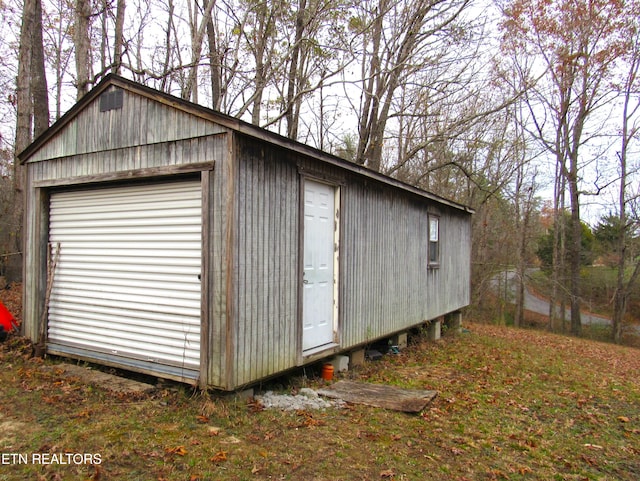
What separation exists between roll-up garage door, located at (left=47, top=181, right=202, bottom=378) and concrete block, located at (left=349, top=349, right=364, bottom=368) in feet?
9.23

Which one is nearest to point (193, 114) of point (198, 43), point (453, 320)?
point (198, 43)

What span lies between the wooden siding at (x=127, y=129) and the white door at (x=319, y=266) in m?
1.60

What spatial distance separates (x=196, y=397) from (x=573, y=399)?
4963mm

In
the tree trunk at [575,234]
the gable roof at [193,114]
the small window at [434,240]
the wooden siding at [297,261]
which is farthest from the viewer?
the tree trunk at [575,234]

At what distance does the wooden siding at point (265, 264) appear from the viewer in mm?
4473

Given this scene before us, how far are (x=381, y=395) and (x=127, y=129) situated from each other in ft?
14.0

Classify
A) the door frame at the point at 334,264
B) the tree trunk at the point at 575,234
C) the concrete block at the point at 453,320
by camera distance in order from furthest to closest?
the tree trunk at the point at 575,234
the concrete block at the point at 453,320
the door frame at the point at 334,264

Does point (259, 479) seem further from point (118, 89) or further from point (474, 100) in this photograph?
point (474, 100)

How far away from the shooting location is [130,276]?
5.25 m

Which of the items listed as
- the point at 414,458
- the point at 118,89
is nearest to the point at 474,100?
the point at 118,89

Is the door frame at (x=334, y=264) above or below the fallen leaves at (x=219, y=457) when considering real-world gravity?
above

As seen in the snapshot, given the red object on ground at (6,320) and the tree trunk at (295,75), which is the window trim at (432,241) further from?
the red object on ground at (6,320)

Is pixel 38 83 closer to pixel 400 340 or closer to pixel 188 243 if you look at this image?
pixel 188 243

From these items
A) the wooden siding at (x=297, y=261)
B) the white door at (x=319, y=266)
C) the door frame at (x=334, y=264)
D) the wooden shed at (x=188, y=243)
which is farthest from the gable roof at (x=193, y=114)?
the white door at (x=319, y=266)
